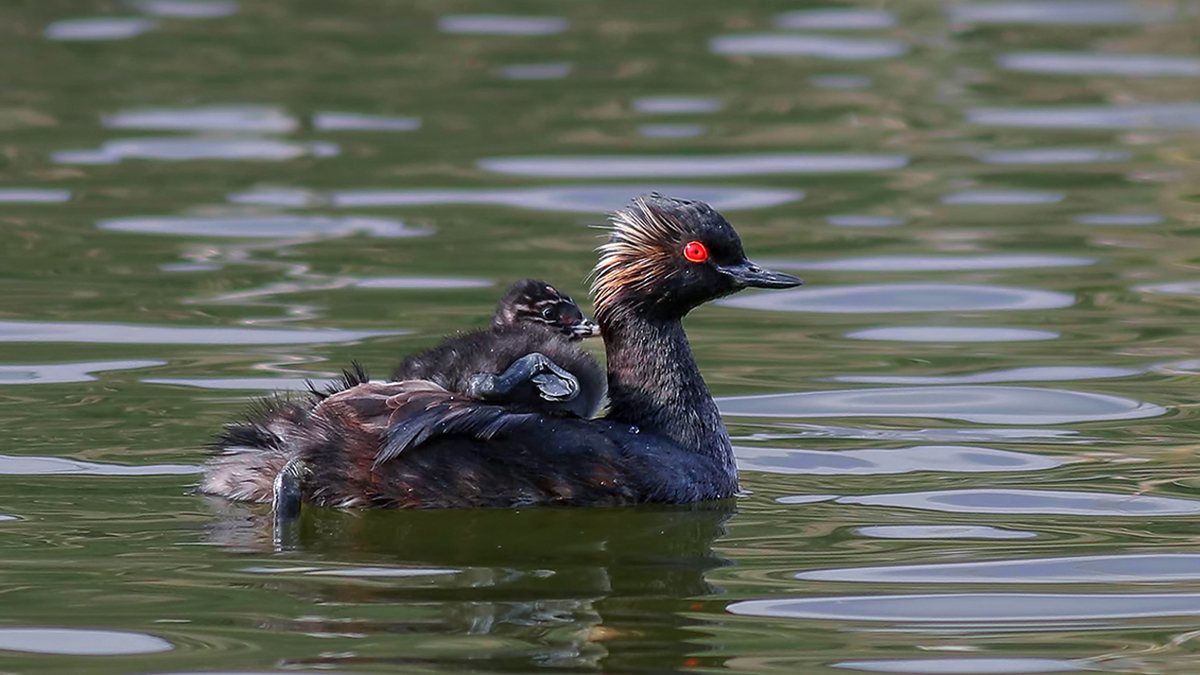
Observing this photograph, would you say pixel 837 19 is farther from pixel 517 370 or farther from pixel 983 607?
pixel 983 607

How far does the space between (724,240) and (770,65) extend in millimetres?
11281

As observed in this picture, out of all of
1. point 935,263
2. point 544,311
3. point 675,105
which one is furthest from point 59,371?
point 675,105

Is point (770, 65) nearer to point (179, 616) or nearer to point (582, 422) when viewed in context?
point (582, 422)

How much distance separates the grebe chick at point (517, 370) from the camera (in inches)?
324

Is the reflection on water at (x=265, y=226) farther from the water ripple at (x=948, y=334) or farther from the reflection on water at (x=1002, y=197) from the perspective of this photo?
the reflection on water at (x=1002, y=197)

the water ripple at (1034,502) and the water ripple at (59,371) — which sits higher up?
the water ripple at (1034,502)

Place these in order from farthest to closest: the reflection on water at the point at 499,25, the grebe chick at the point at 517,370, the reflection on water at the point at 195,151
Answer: the reflection on water at the point at 499,25 → the reflection on water at the point at 195,151 → the grebe chick at the point at 517,370

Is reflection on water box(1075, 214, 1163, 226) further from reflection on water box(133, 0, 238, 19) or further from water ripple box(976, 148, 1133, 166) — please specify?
reflection on water box(133, 0, 238, 19)

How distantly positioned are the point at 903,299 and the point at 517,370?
4.93 m

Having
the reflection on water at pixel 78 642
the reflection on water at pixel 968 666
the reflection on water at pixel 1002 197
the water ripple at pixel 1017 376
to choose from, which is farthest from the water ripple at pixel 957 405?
the reflection on water at pixel 1002 197

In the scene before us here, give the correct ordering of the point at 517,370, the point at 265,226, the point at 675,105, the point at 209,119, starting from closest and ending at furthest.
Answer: the point at 517,370 → the point at 265,226 → the point at 209,119 → the point at 675,105

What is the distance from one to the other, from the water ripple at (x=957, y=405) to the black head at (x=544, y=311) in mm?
1036

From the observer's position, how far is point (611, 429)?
852 centimetres

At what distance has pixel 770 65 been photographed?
2008 centimetres
